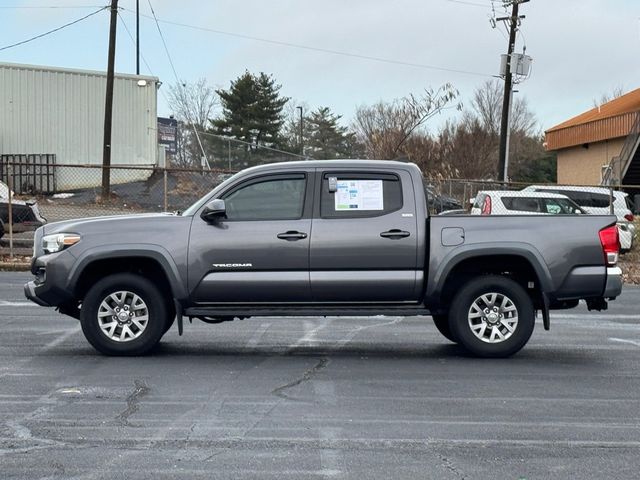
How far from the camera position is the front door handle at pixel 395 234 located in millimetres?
9289

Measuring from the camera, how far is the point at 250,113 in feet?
227

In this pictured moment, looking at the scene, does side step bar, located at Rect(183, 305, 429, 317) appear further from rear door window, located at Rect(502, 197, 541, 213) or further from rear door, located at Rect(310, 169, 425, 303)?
rear door window, located at Rect(502, 197, 541, 213)

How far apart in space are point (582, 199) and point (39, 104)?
2329 cm

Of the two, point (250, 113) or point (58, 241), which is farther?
point (250, 113)

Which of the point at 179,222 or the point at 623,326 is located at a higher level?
the point at 179,222

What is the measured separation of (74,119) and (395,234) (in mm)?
33550

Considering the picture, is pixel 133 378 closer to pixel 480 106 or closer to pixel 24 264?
pixel 24 264

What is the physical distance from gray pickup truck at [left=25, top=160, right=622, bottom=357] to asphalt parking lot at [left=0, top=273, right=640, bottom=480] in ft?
1.55

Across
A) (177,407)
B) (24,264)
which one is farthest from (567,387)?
(24,264)

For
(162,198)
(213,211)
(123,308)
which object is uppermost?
(213,211)

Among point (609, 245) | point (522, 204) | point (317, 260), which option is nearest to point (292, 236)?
point (317, 260)

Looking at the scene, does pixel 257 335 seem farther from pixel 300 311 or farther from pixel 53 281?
pixel 53 281

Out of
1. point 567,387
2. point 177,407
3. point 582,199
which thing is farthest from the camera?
point 582,199

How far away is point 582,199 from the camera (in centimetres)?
2614
